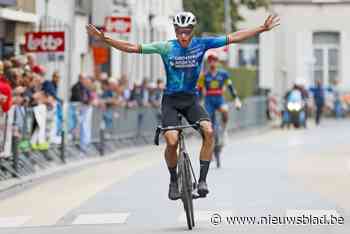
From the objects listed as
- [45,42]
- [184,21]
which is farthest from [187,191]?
[45,42]

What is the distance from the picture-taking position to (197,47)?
1498cm

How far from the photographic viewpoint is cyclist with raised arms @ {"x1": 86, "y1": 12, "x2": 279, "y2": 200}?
583 inches

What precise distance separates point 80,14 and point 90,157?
11167 millimetres

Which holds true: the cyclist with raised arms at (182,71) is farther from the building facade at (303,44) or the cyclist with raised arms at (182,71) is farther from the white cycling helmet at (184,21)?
the building facade at (303,44)

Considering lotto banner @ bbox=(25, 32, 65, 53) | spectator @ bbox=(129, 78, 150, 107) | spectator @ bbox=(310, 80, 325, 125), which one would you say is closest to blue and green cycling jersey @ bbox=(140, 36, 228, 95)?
lotto banner @ bbox=(25, 32, 65, 53)

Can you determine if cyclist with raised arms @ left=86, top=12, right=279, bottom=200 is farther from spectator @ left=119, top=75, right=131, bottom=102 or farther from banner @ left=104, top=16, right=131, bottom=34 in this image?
spectator @ left=119, top=75, right=131, bottom=102

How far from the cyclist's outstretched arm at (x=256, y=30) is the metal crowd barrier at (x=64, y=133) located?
25.0 feet

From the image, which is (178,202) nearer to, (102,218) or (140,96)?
(102,218)

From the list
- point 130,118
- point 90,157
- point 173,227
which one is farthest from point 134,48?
point 130,118

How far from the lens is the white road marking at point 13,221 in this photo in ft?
50.7

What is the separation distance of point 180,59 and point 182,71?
5.2 inches

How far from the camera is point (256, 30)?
48.8ft

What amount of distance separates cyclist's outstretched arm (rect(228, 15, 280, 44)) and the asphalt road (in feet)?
6.41

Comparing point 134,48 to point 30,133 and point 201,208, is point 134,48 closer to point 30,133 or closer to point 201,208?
point 201,208
